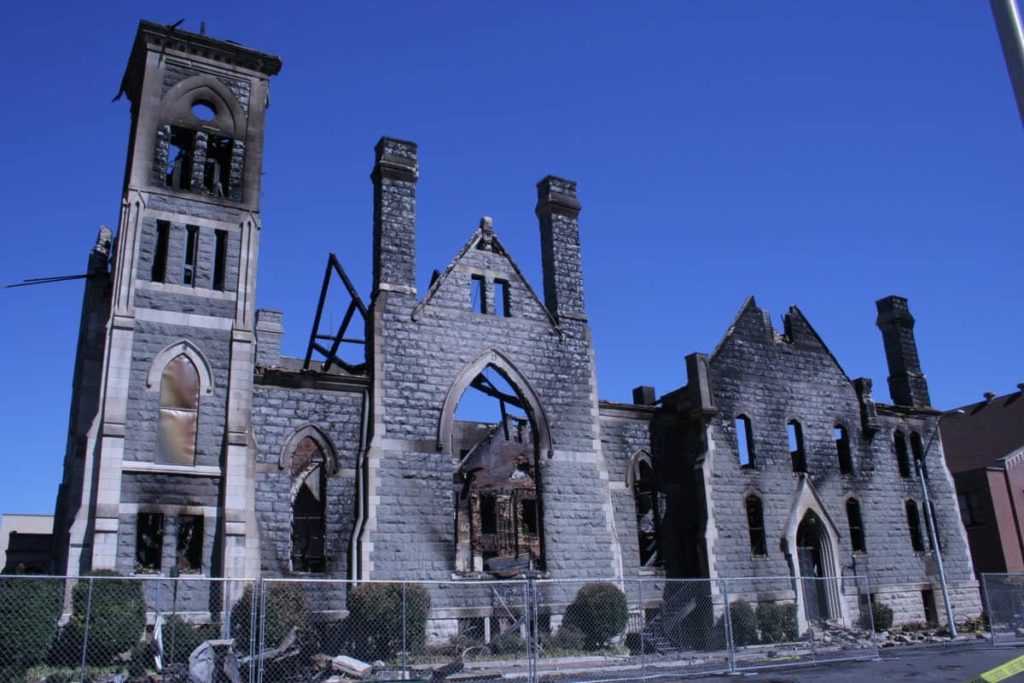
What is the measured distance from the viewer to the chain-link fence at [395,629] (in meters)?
15.5

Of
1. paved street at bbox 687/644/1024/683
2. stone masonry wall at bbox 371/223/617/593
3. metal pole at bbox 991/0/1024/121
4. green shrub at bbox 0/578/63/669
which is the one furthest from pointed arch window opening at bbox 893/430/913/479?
green shrub at bbox 0/578/63/669

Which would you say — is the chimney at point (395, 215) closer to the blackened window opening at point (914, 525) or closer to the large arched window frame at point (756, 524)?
the large arched window frame at point (756, 524)

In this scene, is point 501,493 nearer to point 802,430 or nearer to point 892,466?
point 802,430

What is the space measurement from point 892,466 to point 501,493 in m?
13.5

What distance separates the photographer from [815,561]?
92.3ft

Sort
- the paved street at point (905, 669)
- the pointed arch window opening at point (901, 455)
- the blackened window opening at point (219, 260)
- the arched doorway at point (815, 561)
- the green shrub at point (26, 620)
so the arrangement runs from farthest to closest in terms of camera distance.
→ the pointed arch window opening at point (901, 455) < the arched doorway at point (815, 561) < the blackened window opening at point (219, 260) < the paved street at point (905, 669) < the green shrub at point (26, 620)

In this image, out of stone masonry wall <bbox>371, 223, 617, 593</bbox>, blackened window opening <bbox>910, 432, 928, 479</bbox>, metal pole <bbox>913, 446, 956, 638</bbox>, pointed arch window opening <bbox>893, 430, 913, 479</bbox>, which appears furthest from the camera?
blackened window opening <bbox>910, 432, 928, 479</bbox>

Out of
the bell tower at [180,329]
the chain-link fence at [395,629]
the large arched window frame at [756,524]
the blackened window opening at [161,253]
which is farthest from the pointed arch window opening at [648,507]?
the blackened window opening at [161,253]

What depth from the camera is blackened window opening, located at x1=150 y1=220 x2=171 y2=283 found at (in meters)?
21.4

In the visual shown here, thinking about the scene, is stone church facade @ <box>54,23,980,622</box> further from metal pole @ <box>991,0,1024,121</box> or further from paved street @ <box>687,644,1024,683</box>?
metal pole @ <box>991,0,1024,121</box>

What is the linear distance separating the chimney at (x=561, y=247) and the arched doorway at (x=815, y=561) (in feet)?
33.0

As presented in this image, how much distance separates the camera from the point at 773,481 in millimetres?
27438

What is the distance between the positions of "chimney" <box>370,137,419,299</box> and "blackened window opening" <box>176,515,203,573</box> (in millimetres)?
7238

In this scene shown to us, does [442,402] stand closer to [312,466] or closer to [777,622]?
[312,466]
